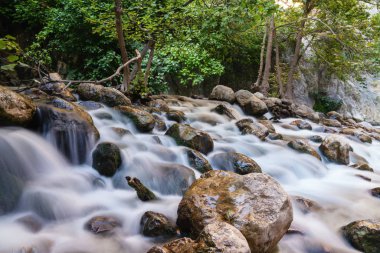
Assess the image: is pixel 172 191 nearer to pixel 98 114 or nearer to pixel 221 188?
pixel 221 188

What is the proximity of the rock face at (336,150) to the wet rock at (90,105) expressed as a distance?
4729 millimetres

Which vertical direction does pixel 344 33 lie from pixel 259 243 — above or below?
above

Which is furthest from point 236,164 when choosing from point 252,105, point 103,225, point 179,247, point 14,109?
point 252,105

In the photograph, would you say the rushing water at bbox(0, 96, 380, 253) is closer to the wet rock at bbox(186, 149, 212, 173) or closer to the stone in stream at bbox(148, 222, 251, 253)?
the wet rock at bbox(186, 149, 212, 173)

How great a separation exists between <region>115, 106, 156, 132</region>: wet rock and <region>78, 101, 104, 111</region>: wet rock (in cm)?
56

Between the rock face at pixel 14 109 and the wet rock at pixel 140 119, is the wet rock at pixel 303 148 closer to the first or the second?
the wet rock at pixel 140 119

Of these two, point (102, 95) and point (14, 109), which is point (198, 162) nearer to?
point (14, 109)

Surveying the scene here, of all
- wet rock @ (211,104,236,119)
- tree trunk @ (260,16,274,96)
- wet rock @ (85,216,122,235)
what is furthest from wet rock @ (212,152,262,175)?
tree trunk @ (260,16,274,96)

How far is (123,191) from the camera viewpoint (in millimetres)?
3887

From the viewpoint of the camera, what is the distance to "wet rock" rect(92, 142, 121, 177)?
4.10 m

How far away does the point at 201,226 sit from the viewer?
2646 millimetres

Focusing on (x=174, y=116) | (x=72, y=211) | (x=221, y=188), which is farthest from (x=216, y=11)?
(x=72, y=211)

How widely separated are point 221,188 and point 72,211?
64.5 inches

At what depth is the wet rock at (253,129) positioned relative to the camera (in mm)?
7016
